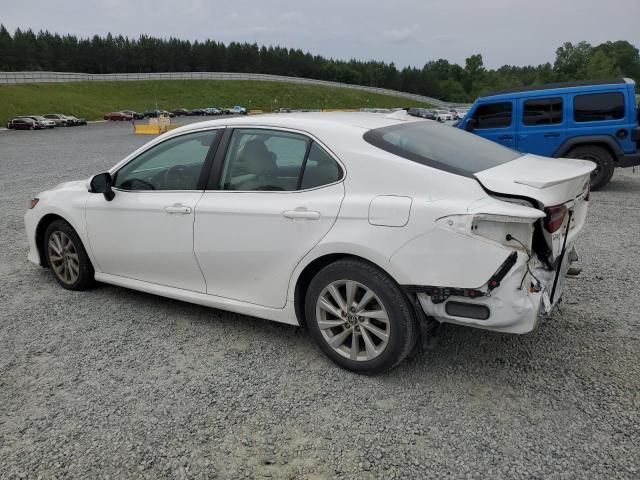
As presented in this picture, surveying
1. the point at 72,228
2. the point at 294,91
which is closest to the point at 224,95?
the point at 294,91

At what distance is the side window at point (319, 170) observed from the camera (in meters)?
3.27

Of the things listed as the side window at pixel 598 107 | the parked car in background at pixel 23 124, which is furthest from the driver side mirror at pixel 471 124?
the parked car in background at pixel 23 124

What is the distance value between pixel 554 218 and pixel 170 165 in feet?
9.39

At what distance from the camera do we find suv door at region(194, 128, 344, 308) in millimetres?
3273

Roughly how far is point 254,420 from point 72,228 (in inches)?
112

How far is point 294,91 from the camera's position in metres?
97.1

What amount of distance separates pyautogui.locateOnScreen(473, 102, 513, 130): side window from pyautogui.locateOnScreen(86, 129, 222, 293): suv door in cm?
797

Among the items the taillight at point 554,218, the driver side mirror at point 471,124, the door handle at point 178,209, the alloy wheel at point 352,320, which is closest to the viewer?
the taillight at point 554,218

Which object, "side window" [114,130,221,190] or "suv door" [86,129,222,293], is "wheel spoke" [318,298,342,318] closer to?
"suv door" [86,129,222,293]

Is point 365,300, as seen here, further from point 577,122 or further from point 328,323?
point 577,122

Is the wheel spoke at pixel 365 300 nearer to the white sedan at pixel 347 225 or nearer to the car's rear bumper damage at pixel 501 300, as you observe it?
the white sedan at pixel 347 225

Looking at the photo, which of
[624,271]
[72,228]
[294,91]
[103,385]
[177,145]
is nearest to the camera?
[103,385]

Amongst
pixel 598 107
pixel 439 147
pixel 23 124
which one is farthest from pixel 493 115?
pixel 23 124

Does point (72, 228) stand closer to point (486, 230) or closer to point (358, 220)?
point (358, 220)
